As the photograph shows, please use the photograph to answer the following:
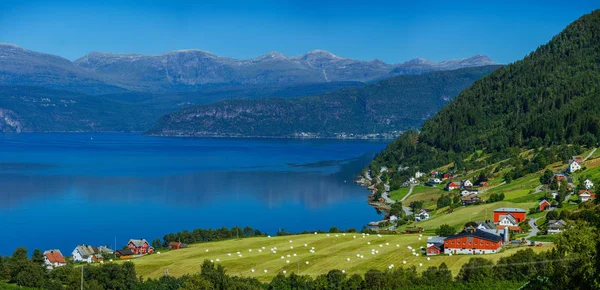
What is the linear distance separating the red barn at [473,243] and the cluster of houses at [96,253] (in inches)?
695

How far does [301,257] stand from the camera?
40.9 metres

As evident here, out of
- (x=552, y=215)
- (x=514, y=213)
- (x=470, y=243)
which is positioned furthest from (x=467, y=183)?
(x=470, y=243)

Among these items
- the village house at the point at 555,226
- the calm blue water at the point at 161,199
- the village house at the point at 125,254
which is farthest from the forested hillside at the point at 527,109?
the village house at the point at 125,254

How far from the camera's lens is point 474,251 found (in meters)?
39.9

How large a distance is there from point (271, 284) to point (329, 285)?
8.74ft

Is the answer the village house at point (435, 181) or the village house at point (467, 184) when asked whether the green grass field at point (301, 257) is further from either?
the village house at point (435, 181)

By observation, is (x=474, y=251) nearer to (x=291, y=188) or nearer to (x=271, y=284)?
(x=271, y=284)

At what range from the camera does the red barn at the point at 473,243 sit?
3984 cm

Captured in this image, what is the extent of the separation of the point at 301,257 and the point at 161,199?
141 feet

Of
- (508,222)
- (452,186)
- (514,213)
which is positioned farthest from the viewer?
(452,186)

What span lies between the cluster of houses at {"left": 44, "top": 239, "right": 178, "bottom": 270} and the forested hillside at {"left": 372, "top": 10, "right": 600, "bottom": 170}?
167 feet

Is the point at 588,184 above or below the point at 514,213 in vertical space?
above

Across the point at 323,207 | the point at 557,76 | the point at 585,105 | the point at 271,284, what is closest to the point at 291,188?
the point at 323,207

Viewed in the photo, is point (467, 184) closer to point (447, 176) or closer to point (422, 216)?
point (447, 176)
